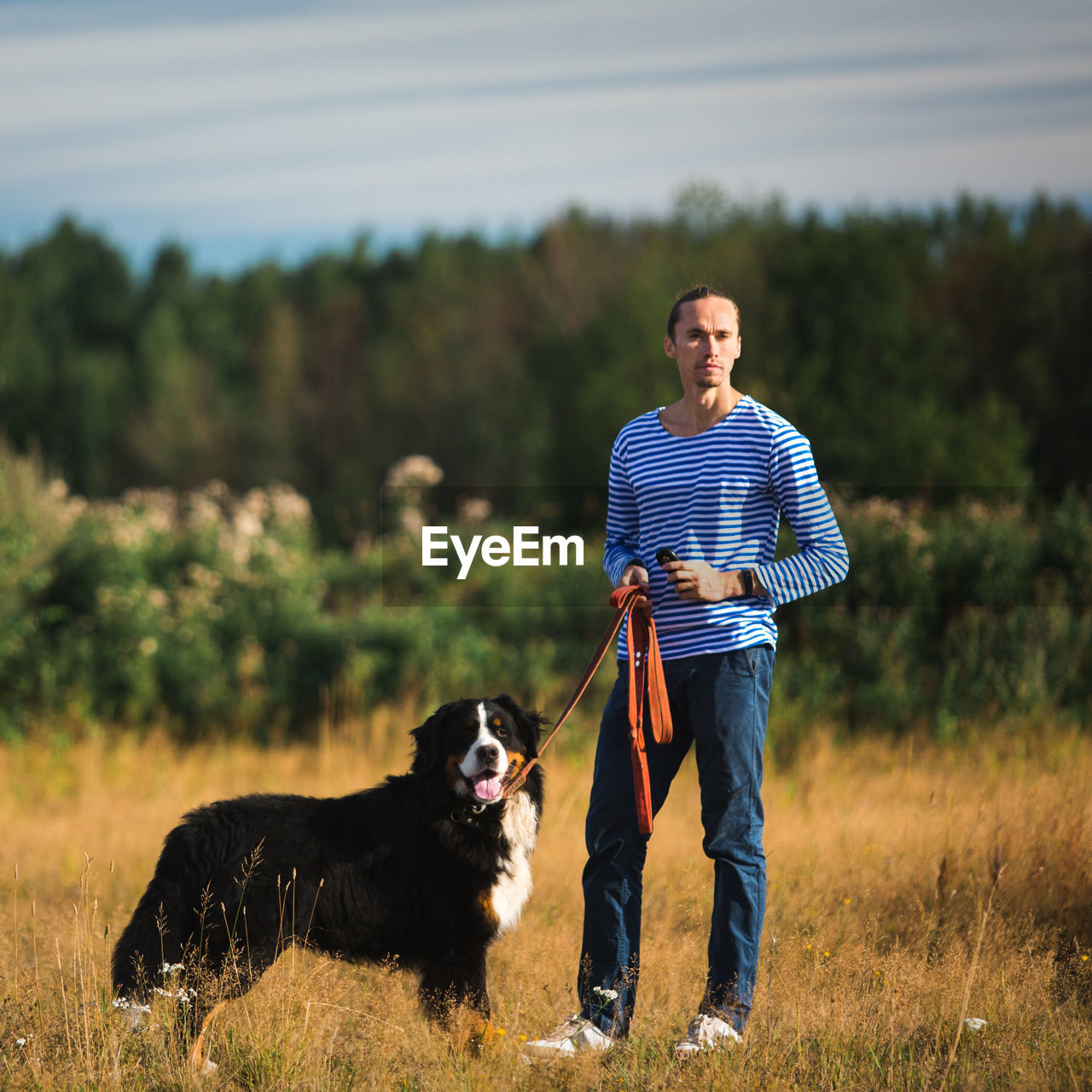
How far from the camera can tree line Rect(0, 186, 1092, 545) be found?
30188 millimetres

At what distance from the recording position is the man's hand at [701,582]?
136 inches

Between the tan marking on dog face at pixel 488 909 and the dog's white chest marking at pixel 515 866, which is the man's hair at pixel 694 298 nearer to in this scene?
the dog's white chest marking at pixel 515 866

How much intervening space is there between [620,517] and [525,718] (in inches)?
37.7

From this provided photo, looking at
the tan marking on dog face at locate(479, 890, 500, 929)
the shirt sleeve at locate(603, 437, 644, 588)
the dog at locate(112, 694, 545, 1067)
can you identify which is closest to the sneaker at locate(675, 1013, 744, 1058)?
the dog at locate(112, 694, 545, 1067)

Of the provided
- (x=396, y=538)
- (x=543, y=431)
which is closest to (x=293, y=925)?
(x=396, y=538)

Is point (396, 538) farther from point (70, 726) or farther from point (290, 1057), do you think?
point (290, 1057)

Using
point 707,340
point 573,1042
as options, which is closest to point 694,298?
point 707,340

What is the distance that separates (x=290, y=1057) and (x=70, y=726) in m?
7.96

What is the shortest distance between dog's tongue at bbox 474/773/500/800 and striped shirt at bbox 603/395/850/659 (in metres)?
0.75

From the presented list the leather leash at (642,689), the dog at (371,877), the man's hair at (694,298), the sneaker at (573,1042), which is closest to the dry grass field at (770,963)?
the sneaker at (573,1042)

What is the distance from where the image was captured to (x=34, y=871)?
21.3ft

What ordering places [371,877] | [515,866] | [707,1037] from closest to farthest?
[707,1037]
[371,877]
[515,866]

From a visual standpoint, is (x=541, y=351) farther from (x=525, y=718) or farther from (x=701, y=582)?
(x=701, y=582)

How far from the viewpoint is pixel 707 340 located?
3.67 metres
